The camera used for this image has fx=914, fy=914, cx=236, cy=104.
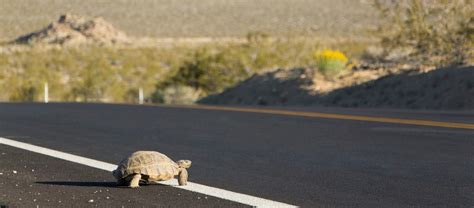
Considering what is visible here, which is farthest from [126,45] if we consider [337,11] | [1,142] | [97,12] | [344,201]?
[344,201]

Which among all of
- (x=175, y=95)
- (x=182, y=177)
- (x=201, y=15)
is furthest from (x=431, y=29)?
(x=201, y=15)

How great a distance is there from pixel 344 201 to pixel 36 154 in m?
4.65

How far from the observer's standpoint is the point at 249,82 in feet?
104

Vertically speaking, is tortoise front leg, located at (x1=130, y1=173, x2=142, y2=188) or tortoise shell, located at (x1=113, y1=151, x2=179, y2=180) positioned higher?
tortoise shell, located at (x1=113, y1=151, x2=179, y2=180)

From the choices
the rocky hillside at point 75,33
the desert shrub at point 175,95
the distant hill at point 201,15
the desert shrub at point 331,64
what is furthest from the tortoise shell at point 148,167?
the rocky hillside at point 75,33

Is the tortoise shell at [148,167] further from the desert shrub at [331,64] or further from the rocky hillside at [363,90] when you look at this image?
the desert shrub at [331,64]

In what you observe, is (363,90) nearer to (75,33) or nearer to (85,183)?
(85,183)

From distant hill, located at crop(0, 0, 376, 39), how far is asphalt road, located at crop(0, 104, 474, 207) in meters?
74.9

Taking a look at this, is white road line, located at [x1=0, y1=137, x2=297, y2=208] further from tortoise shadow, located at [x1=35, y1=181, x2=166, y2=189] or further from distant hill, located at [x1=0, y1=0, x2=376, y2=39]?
distant hill, located at [x1=0, y1=0, x2=376, y2=39]

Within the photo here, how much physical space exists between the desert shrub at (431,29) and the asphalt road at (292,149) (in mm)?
10221

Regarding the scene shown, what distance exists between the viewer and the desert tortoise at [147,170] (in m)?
7.39

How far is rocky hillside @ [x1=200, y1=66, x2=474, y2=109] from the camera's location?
2189 centimetres

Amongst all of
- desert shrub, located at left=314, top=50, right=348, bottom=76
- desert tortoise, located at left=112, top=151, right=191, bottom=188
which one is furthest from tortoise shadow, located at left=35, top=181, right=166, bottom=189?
desert shrub, located at left=314, top=50, right=348, bottom=76

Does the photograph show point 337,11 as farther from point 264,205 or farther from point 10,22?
point 264,205
